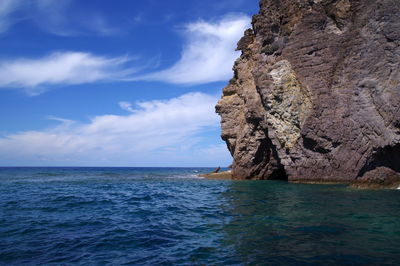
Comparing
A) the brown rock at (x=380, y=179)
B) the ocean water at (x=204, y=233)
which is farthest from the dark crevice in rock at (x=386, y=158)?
the ocean water at (x=204, y=233)

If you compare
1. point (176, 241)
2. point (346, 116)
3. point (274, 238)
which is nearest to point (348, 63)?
point (346, 116)

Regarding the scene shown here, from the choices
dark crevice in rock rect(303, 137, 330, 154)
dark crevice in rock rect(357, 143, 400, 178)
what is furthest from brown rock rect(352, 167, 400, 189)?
dark crevice in rock rect(303, 137, 330, 154)

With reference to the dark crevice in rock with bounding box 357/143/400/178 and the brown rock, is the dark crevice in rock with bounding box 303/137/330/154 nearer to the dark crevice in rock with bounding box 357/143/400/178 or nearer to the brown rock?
the dark crevice in rock with bounding box 357/143/400/178

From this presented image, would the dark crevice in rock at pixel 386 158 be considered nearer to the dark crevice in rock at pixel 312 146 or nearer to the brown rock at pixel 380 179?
the brown rock at pixel 380 179

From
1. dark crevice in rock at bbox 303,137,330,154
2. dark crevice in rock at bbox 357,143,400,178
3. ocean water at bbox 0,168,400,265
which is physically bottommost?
ocean water at bbox 0,168,400,265

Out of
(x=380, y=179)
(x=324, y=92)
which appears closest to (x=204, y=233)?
(x=380, y=179)

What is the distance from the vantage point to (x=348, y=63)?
29984 millimetres

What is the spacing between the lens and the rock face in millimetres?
27125

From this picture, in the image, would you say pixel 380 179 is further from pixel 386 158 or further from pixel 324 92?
pixel 324 92

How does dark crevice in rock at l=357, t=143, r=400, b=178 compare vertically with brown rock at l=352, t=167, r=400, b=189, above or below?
above

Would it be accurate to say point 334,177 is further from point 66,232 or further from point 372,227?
point 66,232

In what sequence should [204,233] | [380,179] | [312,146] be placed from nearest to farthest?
[204,233] < [380,179] < [312,146]

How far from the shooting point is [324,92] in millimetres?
31562

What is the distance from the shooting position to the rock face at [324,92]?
2712 cm
